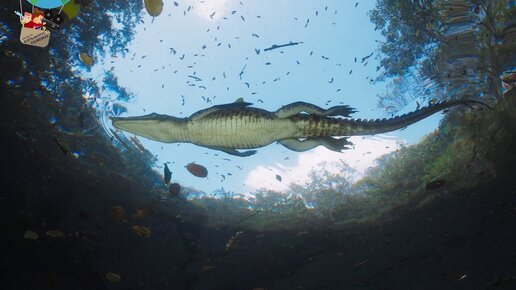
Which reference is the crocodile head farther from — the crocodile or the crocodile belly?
the crocodile belly

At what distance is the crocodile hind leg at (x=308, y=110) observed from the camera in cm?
343

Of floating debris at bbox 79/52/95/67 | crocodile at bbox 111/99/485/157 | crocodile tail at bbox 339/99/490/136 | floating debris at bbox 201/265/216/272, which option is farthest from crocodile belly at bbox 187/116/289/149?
floating debris at bbox 201/265/216/272

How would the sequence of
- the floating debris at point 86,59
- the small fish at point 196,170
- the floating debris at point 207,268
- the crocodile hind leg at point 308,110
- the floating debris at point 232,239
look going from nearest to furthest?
the crocodile hind leg at point 308,110, the small fish at point 196,170, the floating debris at point 86,59, the floating debris at point 232,239, the floating debris at point 207,268

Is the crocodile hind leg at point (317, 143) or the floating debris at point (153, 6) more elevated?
the floating debris at point (153, 6)

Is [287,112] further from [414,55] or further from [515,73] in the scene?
[515,73]

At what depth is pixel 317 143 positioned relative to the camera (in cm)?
371

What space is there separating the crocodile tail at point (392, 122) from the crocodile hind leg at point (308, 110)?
0.25m

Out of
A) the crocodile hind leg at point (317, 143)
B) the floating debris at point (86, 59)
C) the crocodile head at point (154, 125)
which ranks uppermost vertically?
the floating debris at point (86, 59)

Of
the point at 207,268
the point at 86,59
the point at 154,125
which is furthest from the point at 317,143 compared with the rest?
the point at 207,268

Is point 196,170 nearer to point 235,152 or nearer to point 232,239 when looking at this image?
point 235,152

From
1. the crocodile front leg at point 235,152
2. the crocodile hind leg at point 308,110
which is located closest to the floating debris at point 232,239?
the crocodile front leg at point 235,152

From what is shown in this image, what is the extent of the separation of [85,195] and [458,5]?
1572 centimetres

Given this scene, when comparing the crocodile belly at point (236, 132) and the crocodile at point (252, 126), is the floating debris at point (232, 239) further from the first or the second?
the crocodile belly at point (236, 132)

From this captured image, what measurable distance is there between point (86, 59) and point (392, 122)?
10429 mm
